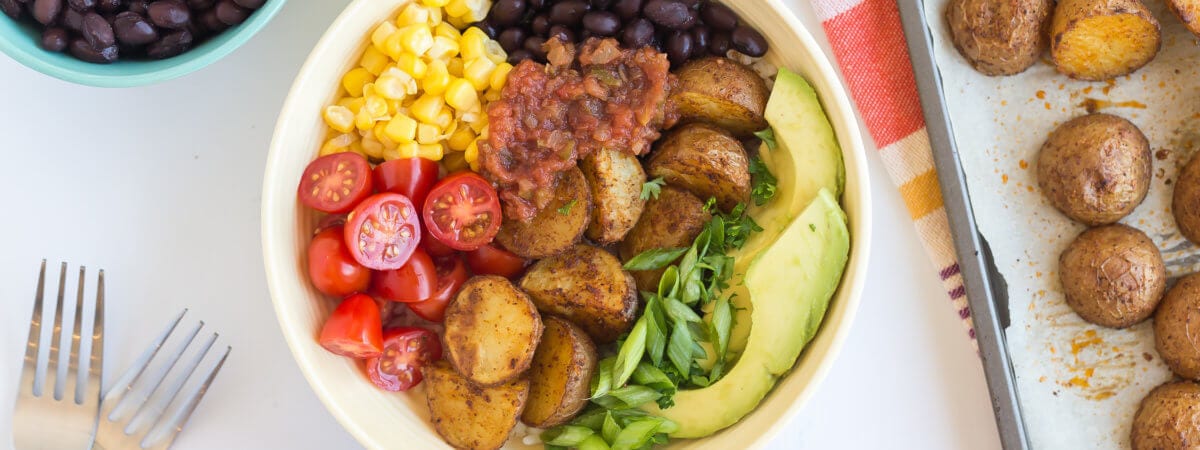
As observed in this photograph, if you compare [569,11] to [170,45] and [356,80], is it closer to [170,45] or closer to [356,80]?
[356,80]

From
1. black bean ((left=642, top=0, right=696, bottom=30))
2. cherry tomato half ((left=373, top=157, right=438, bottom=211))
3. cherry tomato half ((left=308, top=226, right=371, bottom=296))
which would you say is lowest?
cherry tomato half ((left=308, top=226, right=371, bottom=296))

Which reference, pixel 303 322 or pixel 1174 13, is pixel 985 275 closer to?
pixel 1174 13

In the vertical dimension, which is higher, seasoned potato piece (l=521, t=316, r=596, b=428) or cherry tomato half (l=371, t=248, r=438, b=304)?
cherry tomato half (l=371, t=248, r=438, b=304)

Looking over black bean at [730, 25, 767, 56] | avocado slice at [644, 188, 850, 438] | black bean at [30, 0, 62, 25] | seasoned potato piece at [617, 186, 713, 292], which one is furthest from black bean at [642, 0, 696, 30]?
black bean at [30, 0, 62, 25]

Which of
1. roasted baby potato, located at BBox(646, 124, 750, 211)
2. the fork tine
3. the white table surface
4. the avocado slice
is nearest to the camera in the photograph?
the avocado slice

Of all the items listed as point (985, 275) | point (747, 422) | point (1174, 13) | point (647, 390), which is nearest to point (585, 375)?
point (647, 390)

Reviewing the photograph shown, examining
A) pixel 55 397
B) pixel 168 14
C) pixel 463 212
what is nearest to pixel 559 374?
pixel 463 212

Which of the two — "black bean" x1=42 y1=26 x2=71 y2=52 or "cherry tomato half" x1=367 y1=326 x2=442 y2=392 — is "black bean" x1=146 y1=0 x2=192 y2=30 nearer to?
"black bean" x1=42 y1=26 x2=71 y2=52

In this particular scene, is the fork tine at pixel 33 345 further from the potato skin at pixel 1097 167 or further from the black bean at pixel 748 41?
the potato skin at pixel 1097 167
